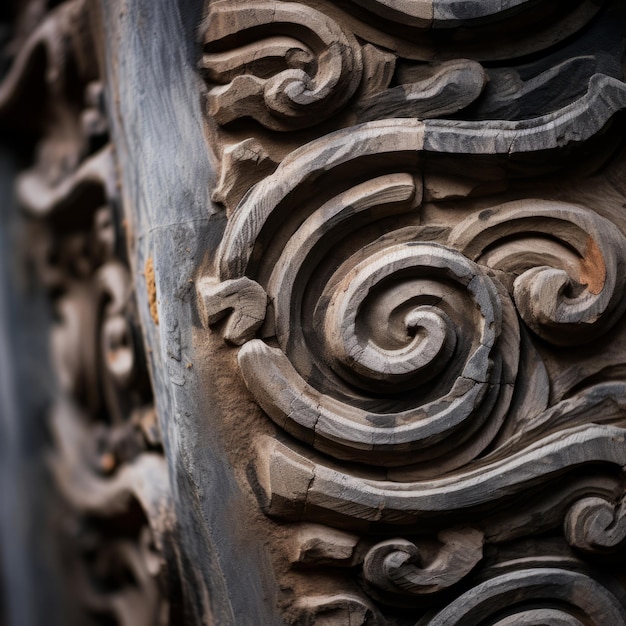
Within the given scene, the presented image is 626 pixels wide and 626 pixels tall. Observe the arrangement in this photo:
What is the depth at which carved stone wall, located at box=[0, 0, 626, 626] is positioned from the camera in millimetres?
787

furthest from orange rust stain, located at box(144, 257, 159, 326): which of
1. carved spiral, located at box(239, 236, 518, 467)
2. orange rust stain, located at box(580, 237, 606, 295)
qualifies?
orange rust stain, located at box(580, 237, 606, 295)

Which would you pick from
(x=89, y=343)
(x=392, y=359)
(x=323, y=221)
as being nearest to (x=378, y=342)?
(x=392, y=359)

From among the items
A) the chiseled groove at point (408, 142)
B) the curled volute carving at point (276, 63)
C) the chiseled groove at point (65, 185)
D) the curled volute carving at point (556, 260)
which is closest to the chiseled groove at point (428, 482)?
the curled volute carving at point (556, 260)

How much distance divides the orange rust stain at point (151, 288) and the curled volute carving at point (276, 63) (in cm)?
18

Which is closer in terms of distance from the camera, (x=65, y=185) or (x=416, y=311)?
(x=416, y=311)

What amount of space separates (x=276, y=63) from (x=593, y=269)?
41 cm

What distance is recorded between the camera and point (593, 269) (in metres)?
0.83

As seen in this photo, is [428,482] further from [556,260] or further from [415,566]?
[556,260]

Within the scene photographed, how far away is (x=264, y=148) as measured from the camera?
84cm

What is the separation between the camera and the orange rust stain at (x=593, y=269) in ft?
2.70

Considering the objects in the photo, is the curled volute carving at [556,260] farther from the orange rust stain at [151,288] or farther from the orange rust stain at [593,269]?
the orange rust stain at [151,288]

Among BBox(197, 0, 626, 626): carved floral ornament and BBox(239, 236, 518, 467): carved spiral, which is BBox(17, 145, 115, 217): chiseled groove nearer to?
BBox(197, 0, 626, 626): carved floral ornament

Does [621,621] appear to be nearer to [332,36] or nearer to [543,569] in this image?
[543,569]

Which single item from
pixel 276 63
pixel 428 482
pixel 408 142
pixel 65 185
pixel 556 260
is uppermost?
pixel 65 185
